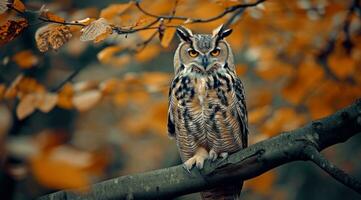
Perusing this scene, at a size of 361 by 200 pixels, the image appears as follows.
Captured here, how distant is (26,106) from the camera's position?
2590 mm

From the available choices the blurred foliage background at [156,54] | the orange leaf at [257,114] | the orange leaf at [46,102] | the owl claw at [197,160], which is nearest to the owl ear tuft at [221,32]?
the blurred foliage background at [156,54]

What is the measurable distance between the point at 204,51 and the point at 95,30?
103 centimetres

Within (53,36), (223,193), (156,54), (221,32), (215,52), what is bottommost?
(223,193)

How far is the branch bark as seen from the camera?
187cm

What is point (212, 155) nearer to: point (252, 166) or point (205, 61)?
point (205, 61)

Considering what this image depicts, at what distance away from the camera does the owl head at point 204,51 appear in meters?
2.82

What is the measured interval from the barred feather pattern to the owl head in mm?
35

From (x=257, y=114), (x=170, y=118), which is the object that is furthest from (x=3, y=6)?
(x=257, y=114)

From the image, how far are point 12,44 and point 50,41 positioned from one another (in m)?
1.64

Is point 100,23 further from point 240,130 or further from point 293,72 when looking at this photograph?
point 293,72

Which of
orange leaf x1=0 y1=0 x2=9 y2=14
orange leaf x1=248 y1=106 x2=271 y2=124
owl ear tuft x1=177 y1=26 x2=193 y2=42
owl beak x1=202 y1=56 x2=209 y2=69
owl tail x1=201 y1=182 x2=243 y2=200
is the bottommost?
owl tail x1=201 y1=182 x2=243 y2=200

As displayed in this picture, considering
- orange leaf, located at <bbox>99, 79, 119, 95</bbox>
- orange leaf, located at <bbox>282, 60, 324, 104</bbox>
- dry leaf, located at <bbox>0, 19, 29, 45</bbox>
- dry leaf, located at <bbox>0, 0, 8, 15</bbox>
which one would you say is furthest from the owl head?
dry leaf, located at <bbox>0, 0, 8, 15</bbox>

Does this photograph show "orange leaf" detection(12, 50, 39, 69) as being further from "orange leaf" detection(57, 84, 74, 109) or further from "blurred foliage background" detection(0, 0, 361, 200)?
"orange leaf" detection(57, 84, 74, 109)

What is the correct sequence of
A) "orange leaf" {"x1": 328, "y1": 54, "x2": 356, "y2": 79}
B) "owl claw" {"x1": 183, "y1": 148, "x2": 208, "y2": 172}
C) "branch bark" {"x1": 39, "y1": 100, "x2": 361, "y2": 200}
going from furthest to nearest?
1. "orange leaf" {"x1": 328, "y1": 54, "x2": 356, "y2": 79}
2. "owl claw" {"x1": 183, "y1": 148, "x2": 208, "y2": 172}
3. "branch bark" {"x1": 39, "y1": 100, "x2": 361, "y2": 200}
